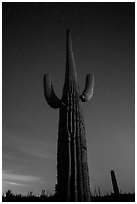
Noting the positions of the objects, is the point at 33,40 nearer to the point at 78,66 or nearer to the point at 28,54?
the point at 28,54

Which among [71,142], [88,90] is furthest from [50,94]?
[71,142]

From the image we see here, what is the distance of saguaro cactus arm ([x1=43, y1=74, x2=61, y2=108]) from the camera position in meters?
5.55

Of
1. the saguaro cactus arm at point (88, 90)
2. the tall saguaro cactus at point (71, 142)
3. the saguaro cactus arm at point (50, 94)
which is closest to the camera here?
the tall saguaro cactus at point (71, 142)

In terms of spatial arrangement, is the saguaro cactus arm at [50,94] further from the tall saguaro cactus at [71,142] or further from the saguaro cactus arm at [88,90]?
the saguaro cactus arm at [88,90]

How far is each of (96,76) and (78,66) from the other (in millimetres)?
739

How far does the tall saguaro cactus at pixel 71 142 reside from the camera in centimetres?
435

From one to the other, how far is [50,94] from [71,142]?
5.05 feet

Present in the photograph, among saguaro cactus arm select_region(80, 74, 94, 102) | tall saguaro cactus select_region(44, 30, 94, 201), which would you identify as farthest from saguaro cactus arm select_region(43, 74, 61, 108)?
saguaro cactus arm select_region(80, 74, 94, 102)

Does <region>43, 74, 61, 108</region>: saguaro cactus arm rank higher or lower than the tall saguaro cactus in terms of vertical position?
higher

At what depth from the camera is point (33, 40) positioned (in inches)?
268

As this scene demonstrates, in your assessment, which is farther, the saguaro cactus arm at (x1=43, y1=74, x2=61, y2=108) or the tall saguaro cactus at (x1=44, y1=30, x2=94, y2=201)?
the saguaro cactus arm at (x1=43, y1=74, x2=61, y2=108)

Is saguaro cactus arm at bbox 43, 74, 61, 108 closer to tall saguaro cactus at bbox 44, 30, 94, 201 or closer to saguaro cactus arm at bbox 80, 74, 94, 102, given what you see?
tall saguaro cactus at bbox 44, 30, 94, 201

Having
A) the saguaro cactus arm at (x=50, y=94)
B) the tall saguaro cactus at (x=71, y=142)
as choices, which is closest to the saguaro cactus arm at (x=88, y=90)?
the tall saguaro cactus at (x=71, y=142)

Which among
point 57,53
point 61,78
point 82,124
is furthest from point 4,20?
point 82,124
